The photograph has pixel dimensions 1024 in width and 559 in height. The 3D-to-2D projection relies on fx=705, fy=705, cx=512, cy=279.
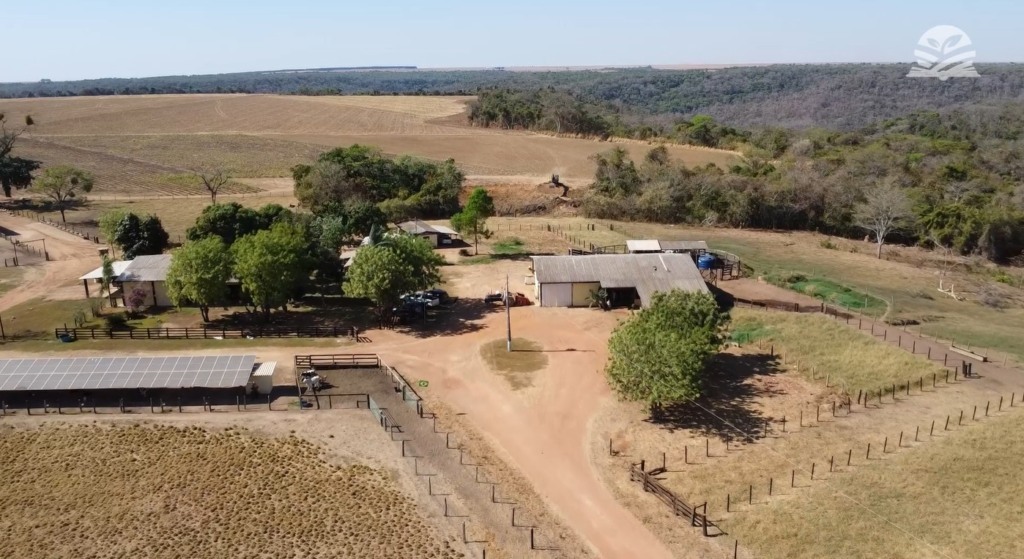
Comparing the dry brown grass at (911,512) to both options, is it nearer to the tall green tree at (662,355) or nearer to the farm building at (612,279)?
the tall green tree at (662,355)

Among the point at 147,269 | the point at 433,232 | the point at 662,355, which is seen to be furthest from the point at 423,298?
the point at 662,355

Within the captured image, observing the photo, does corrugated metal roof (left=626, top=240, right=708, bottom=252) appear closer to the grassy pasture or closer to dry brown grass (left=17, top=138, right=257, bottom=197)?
the grassy pasture

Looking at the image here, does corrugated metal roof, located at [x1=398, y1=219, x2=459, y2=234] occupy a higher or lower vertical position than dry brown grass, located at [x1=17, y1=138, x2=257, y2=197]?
lower

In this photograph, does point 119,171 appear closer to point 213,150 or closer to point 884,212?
point 213,150

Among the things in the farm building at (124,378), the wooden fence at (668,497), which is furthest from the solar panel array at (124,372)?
the wooden fence at (668,497)

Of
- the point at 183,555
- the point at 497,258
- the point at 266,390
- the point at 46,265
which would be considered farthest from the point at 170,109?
the point at 183,555

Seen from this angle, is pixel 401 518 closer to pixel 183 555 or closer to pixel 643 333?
pixel 183 555

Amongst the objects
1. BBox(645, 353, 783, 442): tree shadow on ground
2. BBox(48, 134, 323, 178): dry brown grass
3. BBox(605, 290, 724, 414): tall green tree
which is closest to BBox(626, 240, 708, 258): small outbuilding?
BBox(645, 353, 783, 442): tree shadow on ground
